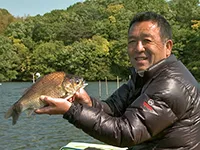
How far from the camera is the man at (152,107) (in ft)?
7.70

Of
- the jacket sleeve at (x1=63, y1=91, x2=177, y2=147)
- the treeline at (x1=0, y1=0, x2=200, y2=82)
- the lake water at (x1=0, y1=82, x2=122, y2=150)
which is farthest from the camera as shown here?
the treeline at (x1=0, y1=0, x2=200, y2=82)

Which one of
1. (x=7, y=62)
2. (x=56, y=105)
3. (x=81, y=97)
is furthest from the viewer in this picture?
(x=7, y=62)


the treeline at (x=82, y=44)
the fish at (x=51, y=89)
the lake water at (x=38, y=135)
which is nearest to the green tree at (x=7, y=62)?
the treeline at (x=82, y=44)

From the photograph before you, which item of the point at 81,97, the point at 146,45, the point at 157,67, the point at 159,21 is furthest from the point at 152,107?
the point at 81,97

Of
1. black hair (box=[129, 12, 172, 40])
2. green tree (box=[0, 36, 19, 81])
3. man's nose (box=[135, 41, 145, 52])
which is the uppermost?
black hair (box=[129, 12, 172, 40])

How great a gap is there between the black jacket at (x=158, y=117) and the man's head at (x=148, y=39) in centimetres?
13

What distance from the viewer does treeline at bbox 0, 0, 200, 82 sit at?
207ft

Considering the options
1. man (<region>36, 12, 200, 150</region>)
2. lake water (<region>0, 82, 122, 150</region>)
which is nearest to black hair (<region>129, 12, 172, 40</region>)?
man (<region>36, 12, 200, 150</region>)

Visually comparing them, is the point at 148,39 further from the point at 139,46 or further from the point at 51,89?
the point at 51,89

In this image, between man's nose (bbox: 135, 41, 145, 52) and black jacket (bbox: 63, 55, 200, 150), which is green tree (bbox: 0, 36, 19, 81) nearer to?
man's nose (bbox: 135, 41, 145, 52)

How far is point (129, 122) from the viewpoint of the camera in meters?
2.33

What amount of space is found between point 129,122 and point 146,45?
2.10 feet

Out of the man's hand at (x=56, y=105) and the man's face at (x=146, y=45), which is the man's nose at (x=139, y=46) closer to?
the man's face at (x=146, y=45)

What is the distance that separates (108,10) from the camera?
273 feet
